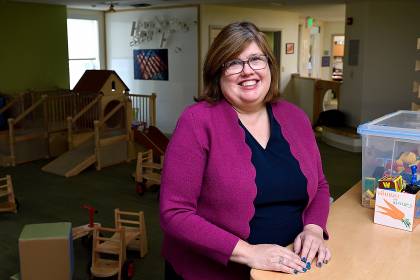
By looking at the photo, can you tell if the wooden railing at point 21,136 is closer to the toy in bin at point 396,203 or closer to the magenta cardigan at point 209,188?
the magenta cardigan at point 209,188

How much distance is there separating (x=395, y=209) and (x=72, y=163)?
4.99m

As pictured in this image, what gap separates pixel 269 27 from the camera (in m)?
8.91

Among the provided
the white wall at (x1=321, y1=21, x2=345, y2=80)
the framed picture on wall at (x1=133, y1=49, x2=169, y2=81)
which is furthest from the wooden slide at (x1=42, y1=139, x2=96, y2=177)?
the white wall at (x1=321, y1=21, x2=345, y2=80)

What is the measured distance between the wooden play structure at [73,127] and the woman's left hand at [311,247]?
4801mm

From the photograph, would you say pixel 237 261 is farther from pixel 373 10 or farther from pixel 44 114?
pixel 373 10

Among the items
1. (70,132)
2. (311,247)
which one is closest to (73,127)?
(70,132)

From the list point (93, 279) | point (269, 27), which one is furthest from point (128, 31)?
point (93, 279)

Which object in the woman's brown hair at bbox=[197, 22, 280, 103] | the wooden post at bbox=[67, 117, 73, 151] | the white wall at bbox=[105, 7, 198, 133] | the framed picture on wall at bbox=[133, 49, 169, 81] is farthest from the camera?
the framed picture on wall at bbox=[133, 49, 169, 81]

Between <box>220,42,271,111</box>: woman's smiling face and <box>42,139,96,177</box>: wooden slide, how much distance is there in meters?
4.72

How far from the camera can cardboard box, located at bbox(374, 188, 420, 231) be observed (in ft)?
4.69

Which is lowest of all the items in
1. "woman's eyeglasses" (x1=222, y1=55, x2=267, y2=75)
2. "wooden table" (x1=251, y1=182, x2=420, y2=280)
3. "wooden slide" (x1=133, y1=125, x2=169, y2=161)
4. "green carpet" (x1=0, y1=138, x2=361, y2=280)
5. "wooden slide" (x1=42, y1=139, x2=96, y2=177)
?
"green carpet" (x1=0, y1=138, x2=361, y2=280)

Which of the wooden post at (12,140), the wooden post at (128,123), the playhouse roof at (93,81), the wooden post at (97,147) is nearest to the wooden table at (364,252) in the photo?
the wooden post at (97,147)

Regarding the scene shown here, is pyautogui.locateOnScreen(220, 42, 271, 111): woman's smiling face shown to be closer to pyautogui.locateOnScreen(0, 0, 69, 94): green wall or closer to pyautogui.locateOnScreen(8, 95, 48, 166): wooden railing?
pyautogui.locateOnScreen(8, 95, 48, 166): wooden railing

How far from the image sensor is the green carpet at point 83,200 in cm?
332
